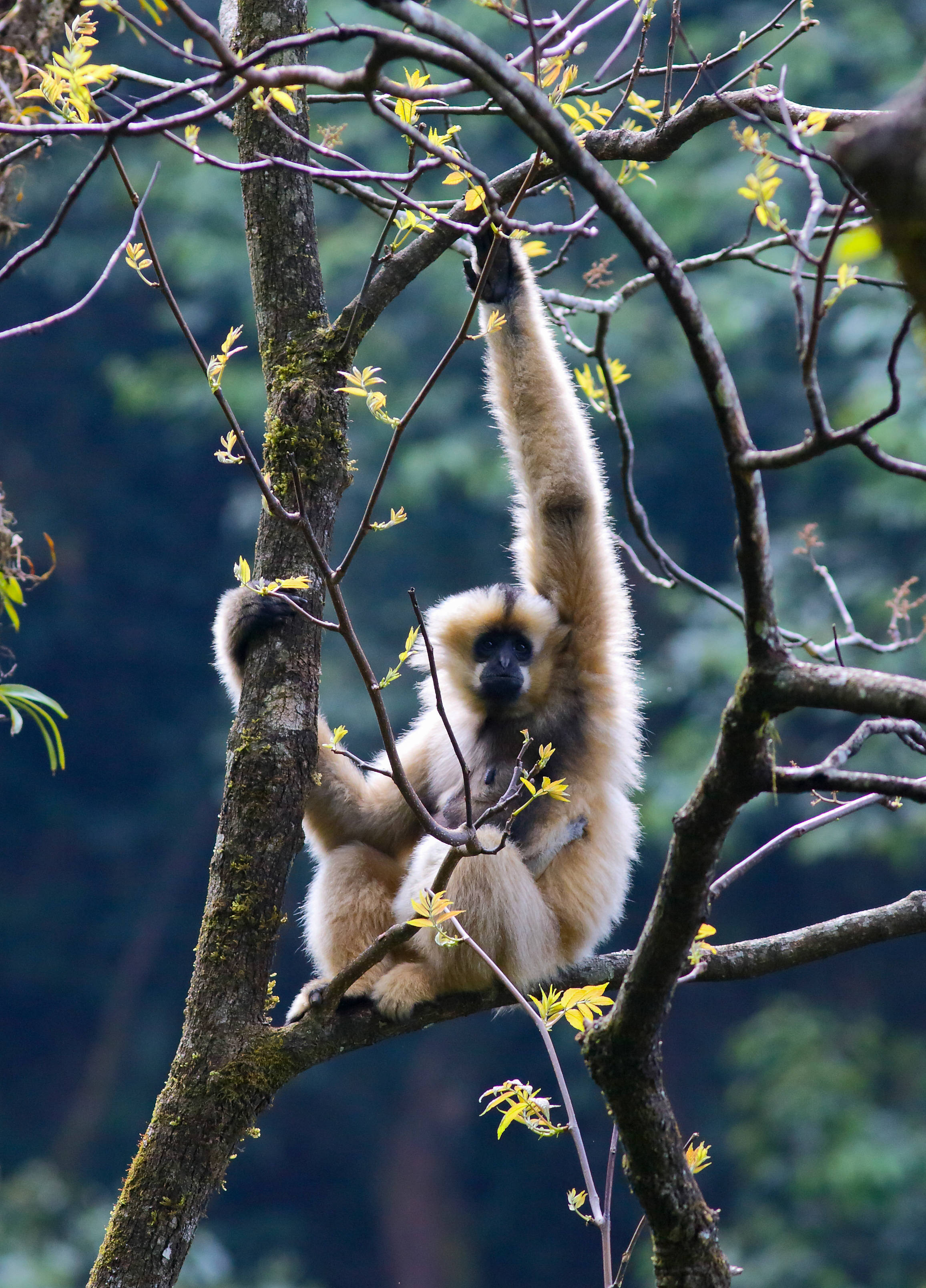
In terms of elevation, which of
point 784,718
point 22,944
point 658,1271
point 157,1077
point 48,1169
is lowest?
point 658,1271

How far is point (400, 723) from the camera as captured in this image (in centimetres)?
1502

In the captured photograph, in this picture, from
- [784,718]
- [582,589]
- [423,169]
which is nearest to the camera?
A: [423,169]

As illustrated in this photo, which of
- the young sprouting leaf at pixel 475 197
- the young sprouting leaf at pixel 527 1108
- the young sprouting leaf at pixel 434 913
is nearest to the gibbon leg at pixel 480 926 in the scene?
the young sprouting leaf at pixel 527 1108

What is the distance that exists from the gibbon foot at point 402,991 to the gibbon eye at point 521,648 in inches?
42.6

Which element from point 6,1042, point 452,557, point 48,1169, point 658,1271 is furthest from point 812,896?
point 658,1271

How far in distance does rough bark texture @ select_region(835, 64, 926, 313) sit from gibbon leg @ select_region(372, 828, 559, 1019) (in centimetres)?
269

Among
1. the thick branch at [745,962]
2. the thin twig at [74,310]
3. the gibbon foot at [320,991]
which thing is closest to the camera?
the thin twig at [74,310]

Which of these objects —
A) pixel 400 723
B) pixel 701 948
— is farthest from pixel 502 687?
pixel 400 723

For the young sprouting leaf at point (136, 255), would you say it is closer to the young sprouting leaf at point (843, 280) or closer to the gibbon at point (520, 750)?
the gibbon at point (520, 750)

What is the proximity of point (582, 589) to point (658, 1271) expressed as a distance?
215 cm

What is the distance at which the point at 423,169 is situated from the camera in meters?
2.41

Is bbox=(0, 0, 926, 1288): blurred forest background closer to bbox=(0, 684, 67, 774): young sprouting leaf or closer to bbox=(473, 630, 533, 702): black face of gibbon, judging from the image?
bbox=(473, 630, 533, 702): black face of gibbon

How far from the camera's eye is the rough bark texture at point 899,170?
1126 millimetres

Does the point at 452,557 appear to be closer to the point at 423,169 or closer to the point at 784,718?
the point at 784,718
